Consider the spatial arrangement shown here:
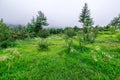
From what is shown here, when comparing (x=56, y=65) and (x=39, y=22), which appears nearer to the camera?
(x=56, y=65)

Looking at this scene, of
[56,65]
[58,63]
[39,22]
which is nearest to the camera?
[56,65]

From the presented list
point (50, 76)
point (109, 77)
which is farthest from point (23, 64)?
point (109, 77)

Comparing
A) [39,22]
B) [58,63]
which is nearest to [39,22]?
[39,22]

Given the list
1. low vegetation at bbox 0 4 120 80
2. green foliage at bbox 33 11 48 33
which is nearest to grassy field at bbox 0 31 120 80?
low vegetation at bbox 0 4 120 80

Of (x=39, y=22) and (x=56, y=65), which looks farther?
(x=39, y=22)

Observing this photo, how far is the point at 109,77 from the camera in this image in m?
42.1

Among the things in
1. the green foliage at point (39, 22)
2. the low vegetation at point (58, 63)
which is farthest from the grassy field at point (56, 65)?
the green foliage at point (39, 22)

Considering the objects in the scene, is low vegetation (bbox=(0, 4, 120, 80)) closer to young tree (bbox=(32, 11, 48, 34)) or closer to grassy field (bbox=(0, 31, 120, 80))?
grassy field (bbox=(0, 31, 120, 80))

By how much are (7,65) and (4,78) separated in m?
4.32

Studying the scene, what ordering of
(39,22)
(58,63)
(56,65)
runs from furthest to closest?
(39,22), (58,63), (56,65)

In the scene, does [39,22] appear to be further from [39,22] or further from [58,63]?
[58,63]

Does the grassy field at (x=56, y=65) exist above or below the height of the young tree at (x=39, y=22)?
below

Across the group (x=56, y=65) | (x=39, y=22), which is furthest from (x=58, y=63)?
(x=39, y=22)

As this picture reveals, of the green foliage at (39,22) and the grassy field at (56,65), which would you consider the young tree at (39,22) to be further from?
the grassy field at (56,65)
